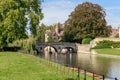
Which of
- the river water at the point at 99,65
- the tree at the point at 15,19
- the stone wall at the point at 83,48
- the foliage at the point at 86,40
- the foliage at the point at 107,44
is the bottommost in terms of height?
the river water at the point at 99,65

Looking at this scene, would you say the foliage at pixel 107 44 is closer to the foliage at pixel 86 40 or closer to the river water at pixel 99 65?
the foliage at pixel 86 40

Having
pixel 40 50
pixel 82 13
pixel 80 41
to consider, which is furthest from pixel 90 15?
pixel 40 50

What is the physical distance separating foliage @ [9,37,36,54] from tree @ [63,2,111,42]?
33.1 m

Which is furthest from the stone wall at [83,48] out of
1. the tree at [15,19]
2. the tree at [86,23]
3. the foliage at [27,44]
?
the foliage at [27,44]

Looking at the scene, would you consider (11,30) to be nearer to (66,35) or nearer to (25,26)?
(25,26)

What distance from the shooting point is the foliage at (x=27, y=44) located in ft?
193

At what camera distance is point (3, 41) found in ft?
202

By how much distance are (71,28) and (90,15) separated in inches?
241

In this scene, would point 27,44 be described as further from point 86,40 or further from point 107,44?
point 86,40

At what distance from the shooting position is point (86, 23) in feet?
305

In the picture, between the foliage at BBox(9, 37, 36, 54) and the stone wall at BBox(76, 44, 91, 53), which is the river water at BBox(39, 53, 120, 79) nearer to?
the foliage at BBox(9, 37, 36, 54)

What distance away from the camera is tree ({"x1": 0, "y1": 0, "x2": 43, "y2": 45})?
59.0 metres

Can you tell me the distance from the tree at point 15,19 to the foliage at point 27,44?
1.03 meters

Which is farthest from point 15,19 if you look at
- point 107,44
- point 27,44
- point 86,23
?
point 86,23
